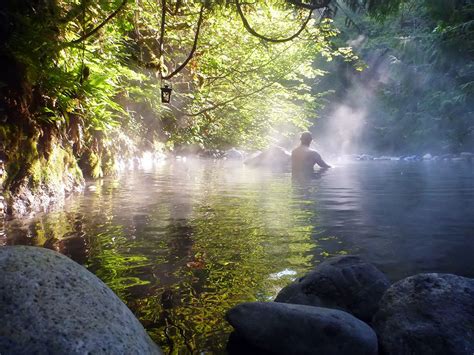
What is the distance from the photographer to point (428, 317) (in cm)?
237

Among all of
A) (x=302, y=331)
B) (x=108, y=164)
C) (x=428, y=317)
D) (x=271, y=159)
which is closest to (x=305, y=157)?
(x=271, y=159)

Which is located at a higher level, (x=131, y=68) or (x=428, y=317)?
(x=131, y=68)

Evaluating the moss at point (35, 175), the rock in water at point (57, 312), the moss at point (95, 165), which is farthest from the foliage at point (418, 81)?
the rock in water at point (57, 312)

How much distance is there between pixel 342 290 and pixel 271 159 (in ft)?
59.5

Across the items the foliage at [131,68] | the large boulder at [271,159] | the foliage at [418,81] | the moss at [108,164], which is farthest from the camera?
the large boulder at [271,159]

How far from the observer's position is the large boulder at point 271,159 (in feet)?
68.1

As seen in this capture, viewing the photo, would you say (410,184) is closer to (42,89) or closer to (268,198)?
(268,198)

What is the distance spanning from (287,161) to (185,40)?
43.7 feet

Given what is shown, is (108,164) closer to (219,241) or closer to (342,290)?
(219,241)

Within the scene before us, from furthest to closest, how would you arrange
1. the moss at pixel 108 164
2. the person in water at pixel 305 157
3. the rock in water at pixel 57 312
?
the person in water at pixel 305 157 < the moss at pixel 108 164 < the rock in water at pixel 57 312

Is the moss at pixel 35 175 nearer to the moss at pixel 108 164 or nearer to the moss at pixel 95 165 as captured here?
the moss at pixel 95 165

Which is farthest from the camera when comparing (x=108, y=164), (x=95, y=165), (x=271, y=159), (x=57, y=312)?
(x=271, y=159)

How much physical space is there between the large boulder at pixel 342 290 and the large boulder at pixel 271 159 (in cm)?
1761

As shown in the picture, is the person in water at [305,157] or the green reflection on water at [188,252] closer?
the green reflection on water at [188,252]
